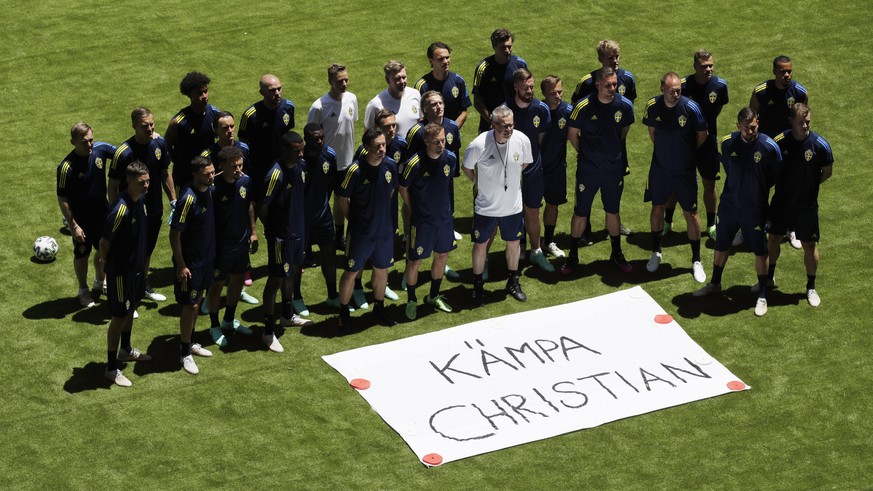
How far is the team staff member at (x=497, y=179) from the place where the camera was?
15297 millimetres

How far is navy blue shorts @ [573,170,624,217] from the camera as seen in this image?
1639 cm

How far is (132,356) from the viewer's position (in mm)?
14609

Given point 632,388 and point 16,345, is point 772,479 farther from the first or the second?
point 16,345

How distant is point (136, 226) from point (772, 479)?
20.5ft

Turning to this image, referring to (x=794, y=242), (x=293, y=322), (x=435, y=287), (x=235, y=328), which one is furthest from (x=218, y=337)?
(x=794, y=242)

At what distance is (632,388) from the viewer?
14344 mm

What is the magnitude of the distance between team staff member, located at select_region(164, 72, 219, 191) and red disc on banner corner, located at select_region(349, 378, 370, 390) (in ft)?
10.1

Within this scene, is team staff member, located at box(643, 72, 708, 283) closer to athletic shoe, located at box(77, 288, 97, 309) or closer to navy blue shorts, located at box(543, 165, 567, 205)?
navy blue shorts, located at box(543, 165, 567, 205)

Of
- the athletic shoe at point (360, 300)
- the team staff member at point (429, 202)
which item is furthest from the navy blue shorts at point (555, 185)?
the athletic shoe at point (360, 300)

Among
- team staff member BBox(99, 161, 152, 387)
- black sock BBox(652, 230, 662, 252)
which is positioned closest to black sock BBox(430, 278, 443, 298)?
black sock BBox(652, 230, 662, 252)

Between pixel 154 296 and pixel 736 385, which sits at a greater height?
pixel 154 296

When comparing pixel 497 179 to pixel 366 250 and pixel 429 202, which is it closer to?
pixel 429 202

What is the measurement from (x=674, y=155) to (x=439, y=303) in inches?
122

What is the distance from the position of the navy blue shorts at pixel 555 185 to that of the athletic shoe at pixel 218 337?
4.15m
